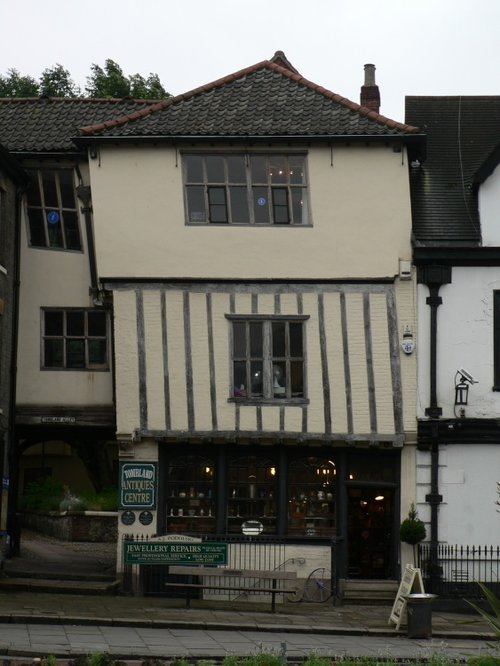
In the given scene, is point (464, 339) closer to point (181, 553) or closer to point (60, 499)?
point (181, 553)

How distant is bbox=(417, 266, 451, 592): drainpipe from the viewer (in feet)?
75.7

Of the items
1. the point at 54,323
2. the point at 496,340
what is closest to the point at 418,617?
the point at 496,340

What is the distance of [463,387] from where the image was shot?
23.4 meters

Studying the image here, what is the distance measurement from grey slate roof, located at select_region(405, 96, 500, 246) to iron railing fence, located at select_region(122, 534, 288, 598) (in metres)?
6.77

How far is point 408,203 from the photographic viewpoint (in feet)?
77.5

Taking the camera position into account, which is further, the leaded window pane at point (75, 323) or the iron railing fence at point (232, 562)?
the leaded window pane at point (75, 323)

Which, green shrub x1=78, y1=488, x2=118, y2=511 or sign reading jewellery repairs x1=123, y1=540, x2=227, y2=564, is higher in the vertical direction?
green shrub x1=78, y1=488, x2=118, y2=511

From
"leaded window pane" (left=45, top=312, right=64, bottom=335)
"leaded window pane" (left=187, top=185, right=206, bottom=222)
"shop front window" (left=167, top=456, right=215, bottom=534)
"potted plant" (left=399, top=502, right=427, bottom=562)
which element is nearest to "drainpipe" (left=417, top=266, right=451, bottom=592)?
"potted plant" (left=399, top=502, right=427, bottom=562)

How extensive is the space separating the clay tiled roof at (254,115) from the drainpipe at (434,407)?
113 inches

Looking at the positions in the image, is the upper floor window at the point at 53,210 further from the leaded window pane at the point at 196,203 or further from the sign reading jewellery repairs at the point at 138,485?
the sign reading jewellery repairs at the point at 138,485

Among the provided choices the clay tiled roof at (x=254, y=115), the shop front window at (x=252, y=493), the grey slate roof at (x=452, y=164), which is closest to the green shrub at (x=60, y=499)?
the shop front window at (x=252, y=493)

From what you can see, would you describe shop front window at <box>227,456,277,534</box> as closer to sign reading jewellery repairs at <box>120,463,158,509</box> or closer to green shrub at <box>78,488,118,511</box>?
sign reading jewellery repairs at <box>120,463,158,509</box>

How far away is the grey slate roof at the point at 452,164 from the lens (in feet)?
79.2

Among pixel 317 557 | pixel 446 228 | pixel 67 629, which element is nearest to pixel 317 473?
pixel 317 557
